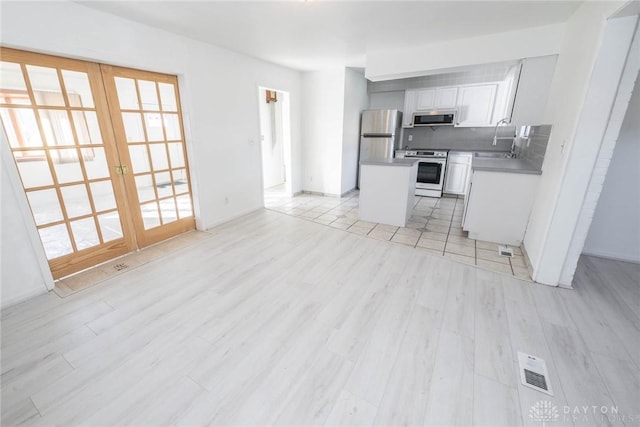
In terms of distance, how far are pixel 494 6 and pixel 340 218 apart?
309cm

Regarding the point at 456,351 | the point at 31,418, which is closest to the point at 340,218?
the point at 456,351

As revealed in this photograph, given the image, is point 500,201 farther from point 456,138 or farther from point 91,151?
point 91,151

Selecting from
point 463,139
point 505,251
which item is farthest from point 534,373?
point 463,139

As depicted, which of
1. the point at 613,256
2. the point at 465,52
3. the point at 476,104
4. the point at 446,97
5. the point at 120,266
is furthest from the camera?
the point at 446,97

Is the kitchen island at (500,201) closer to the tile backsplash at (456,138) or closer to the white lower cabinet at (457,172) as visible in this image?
the white lower cabinet at (457,172)

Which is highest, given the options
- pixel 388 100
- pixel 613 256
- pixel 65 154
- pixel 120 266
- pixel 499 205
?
pixel 388 100

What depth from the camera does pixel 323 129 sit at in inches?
211

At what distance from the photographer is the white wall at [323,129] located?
5.07 m

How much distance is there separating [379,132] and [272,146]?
8.91 ft

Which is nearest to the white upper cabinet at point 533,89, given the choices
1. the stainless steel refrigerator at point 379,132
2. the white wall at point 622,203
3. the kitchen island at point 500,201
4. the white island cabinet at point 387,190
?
the kitchen island at point 500,201

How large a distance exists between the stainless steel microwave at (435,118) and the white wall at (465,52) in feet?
5.73

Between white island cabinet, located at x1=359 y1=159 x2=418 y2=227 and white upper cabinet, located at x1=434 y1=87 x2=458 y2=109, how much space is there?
2.24 m

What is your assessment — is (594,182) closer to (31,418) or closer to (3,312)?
(31,418)

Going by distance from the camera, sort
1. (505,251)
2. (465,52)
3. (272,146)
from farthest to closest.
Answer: (272,146), (465,52), (505,251)
